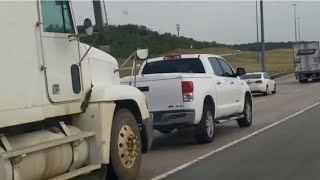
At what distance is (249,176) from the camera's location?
8.85 meters

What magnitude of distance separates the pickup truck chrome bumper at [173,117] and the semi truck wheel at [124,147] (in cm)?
366

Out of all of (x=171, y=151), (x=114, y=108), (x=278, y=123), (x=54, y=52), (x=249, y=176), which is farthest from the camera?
(x=278, y=123)

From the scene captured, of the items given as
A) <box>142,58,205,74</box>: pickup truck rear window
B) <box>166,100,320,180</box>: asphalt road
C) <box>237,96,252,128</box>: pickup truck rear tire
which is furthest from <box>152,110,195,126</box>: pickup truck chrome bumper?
<box>237,96,252,128</box>: pickup truck rear tire

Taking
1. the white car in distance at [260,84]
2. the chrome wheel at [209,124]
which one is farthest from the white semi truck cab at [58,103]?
the white car in distance at [260,84]

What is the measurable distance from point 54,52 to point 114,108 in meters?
1.35

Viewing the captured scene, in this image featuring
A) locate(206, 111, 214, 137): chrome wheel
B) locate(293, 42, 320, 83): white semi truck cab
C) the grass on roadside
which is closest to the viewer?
locate(206, 111, 214, 137): chrome wheel

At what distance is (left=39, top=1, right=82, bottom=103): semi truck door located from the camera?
6855mm

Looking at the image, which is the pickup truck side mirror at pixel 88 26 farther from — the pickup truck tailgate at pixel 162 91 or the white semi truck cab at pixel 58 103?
the pickup truck tailgate at pixel 162 91

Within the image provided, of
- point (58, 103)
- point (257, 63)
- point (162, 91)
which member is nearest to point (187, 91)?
point (162, 91)

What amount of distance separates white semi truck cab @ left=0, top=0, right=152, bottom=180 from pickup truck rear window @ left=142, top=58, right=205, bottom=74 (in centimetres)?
530

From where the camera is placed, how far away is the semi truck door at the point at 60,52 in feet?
22.5

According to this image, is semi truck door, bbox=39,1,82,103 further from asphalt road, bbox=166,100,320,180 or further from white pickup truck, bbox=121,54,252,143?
white pickup truck, bbox=121,54,252,143

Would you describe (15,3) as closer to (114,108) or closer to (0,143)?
(0,143)

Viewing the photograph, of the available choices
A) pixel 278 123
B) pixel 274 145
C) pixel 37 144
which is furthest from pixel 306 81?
pixel 37 144
